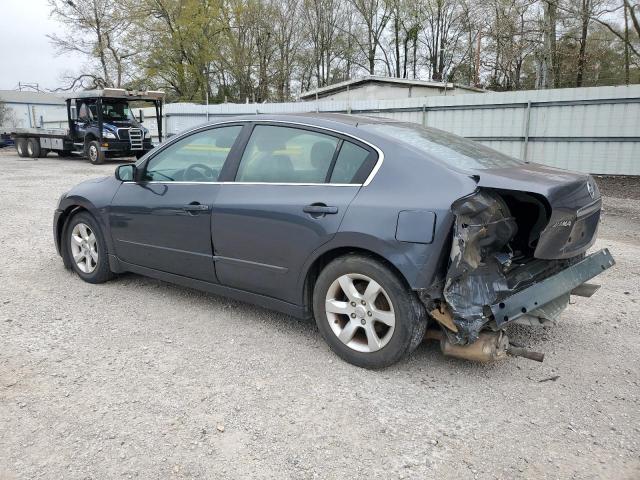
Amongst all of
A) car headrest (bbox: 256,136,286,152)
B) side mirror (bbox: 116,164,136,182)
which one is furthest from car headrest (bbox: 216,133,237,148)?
side mirror (bbox: 116,164,136,182)

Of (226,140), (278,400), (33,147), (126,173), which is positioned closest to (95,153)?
(33,147)

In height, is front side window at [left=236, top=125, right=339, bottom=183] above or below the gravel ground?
above

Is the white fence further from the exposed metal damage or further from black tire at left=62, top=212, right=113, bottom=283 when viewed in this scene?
black tire at left=62, top=212, right=113, bottom=283

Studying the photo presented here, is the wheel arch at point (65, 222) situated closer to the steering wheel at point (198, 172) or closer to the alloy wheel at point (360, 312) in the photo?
the steering wheel at point (198, 172)

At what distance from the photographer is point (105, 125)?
1958 centimetres

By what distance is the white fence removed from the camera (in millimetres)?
12227

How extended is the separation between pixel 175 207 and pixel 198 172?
13.3 inches

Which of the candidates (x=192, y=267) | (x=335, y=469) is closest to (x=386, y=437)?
(x=335, y=469)

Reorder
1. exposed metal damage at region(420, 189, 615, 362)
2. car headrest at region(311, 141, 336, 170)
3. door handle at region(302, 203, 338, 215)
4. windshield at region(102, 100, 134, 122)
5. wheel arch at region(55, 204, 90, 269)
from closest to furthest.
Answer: exposed metal damage at region(420, 189, 615, 362) < door handle at region(302, 203, 338, 215) < car headrest at region(311, 141, 336, 170) < wheel arch at region(55, 204, 90, 269) < windshield at region(102, 100, 134, 122)

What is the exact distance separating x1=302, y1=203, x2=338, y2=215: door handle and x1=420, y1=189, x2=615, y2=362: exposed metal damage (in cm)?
78

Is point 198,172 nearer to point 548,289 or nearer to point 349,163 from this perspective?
point 349,163

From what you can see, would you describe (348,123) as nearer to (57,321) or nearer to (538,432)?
(538,432)

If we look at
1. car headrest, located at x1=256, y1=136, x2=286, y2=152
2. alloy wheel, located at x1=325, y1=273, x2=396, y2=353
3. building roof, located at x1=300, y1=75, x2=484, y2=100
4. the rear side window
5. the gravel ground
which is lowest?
the gravel ground

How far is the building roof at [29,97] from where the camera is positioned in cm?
5072
